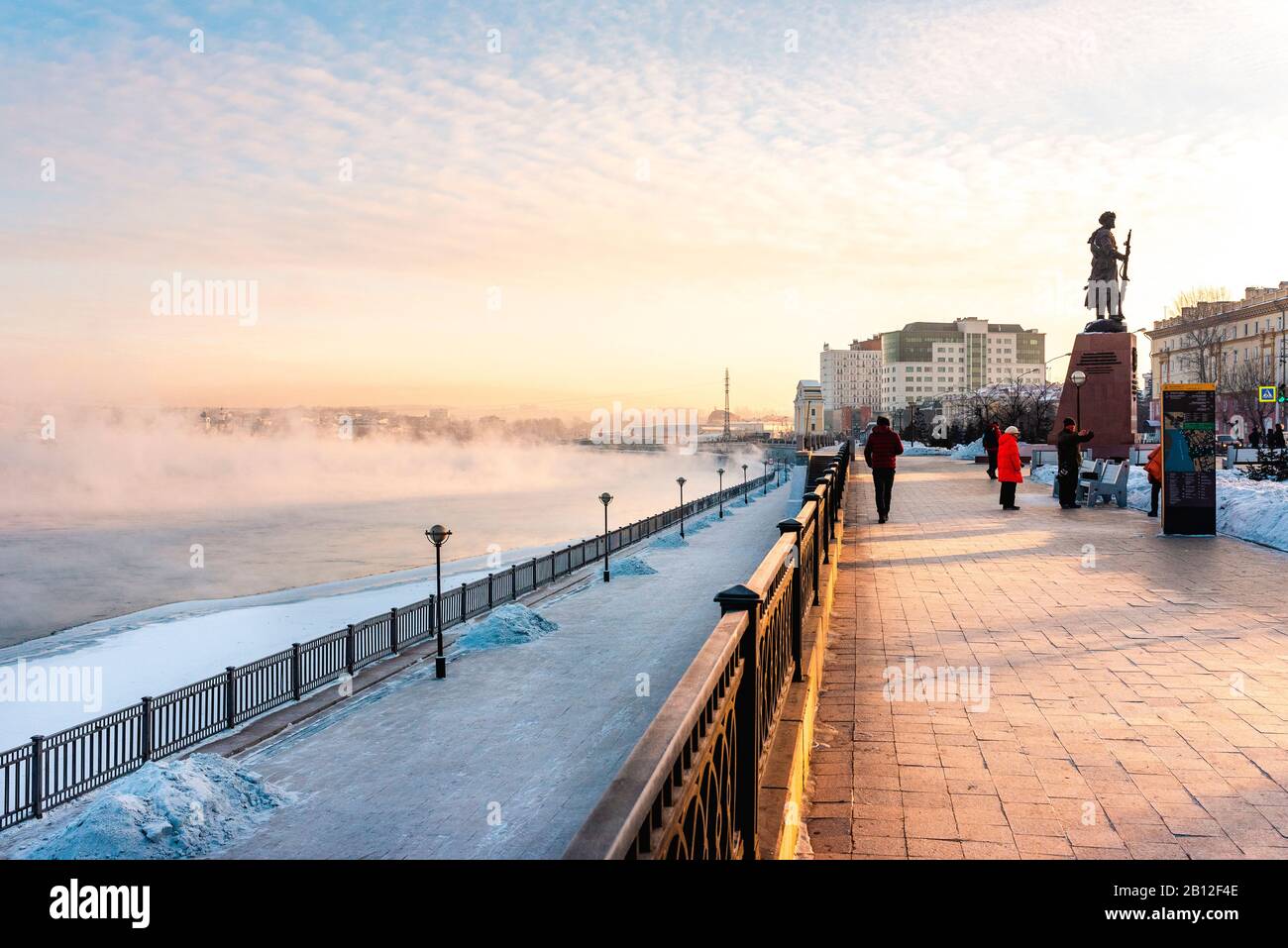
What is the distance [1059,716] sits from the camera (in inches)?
212

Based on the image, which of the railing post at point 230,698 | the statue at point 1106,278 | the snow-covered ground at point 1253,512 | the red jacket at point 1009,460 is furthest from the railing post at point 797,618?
the statue at point 1106,278

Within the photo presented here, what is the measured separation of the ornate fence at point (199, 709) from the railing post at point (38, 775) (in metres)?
0.01

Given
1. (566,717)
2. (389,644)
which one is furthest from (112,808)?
(389,644)

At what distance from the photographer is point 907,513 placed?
59.5 feet

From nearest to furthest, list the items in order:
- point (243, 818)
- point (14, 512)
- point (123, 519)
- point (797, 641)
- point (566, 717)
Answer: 1. point (797, 641)
2. point (243, 818)
3. point (566, 717)
4. point (123, 519)
5. point (14, 512)

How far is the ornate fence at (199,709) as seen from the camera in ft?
43.3

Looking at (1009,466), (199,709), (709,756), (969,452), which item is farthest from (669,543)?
(709,756)

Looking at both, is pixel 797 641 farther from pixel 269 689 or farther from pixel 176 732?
pixel 269 689

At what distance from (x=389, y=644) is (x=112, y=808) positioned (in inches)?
419

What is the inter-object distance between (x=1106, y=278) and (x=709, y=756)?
3256cm

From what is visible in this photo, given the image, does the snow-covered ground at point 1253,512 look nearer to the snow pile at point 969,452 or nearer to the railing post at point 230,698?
the railing post at point 230,698

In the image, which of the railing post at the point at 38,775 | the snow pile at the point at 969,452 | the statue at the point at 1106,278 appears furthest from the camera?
the snow pile at the point at 969,452

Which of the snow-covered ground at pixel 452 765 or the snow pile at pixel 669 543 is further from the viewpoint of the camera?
the snow pile at pixel 669 543
